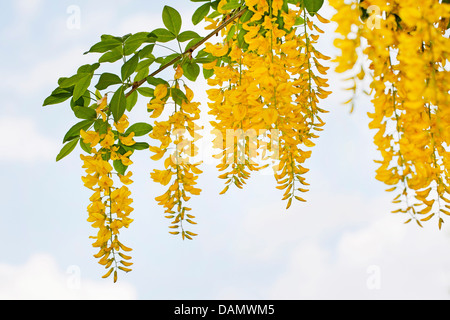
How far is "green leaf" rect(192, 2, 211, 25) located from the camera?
174 centimetres

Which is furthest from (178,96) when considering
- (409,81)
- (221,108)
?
(409,81)

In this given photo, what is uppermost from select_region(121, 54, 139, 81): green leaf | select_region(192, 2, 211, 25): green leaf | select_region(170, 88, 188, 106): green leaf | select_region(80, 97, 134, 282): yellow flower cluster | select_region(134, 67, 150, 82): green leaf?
select_region(192, 2, 211, 25): green leaf

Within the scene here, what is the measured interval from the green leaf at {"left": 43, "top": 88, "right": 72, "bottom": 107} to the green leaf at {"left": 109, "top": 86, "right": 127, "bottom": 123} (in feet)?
0.81

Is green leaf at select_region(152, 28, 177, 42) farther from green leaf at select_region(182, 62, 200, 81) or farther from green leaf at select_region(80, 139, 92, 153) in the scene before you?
green leaf at select_region(80, 139, 92, 153)

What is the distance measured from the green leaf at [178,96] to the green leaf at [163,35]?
0.58 feet

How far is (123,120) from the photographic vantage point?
5.54 feet

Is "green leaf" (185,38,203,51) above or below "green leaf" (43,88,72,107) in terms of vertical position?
above

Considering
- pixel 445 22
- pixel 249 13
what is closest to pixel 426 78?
pixel 445 22

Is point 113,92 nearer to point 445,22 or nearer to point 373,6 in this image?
point 373,6

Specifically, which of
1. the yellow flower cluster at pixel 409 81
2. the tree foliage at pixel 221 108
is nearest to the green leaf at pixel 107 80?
the tree foliage at pixel 221 108

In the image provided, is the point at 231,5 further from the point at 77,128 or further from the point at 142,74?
the point at 77,128

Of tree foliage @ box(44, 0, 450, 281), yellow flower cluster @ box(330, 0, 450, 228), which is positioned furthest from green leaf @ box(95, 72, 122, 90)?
yellow flower cluster @ box(330, 0, 450, 228)

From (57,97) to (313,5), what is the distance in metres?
0.94

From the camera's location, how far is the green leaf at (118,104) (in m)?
1.56
